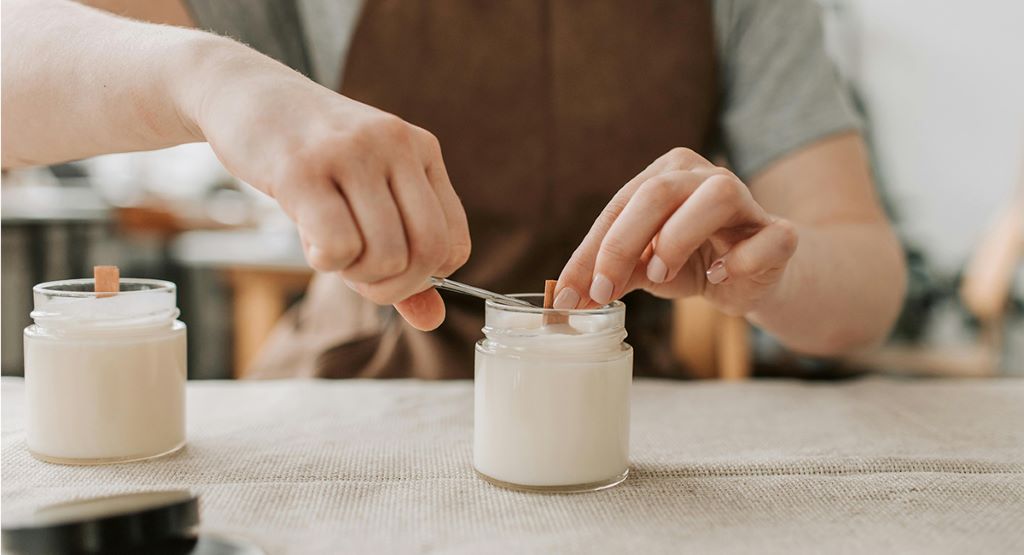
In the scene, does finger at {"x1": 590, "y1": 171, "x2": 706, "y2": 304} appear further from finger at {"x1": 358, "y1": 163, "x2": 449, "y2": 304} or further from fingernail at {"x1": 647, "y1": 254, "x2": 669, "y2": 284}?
finger at {"x1": 358, "y1": 163, "x2": 449, "y2": 304}

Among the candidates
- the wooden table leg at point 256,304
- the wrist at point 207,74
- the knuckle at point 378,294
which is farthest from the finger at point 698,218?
the wooden table leg at point 256,304

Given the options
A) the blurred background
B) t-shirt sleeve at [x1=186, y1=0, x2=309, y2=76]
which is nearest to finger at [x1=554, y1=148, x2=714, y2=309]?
t-shirt sleeve at [x1=186, y1=0, x2=309, y2=76]

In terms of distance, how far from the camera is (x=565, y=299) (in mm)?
722

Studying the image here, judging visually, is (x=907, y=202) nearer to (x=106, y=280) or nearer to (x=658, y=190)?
(x=658, y=190)

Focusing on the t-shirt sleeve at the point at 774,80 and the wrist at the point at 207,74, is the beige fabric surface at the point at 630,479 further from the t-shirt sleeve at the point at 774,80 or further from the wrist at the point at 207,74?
the t-shirt sleeve at the point at 774,80

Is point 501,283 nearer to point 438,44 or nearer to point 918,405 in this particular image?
point 438,44

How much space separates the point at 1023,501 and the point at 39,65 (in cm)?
86

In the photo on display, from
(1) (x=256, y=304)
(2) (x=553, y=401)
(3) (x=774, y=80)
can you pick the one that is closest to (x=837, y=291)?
(3) (x=774, y=80)

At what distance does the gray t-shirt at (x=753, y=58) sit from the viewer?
48.0 inches

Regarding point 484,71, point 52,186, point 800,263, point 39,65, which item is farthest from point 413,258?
point 52,186

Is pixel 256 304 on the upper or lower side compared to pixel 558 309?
lower

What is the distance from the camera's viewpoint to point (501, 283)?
1277 millimetres

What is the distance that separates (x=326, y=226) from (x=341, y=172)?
4cm

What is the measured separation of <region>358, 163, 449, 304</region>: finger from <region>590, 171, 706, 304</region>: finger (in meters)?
0.14
